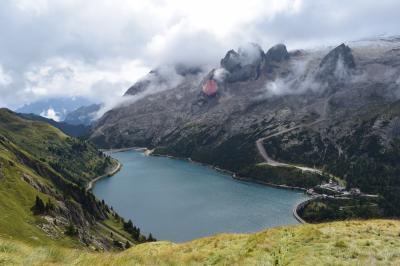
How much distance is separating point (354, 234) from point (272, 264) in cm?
842

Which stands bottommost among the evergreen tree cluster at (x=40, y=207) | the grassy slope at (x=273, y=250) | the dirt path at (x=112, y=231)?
the dirt path at (x=112, y=231)

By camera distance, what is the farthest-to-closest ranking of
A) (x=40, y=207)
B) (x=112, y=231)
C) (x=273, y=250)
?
(x=112, y=231) → (x=40, y=207) → (x=273, y=250)

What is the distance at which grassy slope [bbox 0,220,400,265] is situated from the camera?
75.4 ft

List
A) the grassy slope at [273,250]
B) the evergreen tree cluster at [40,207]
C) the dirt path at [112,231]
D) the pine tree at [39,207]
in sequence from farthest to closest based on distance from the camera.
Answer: the dirt path at [112,231]
the pine tree at [39,207]
the evergreen tree cluster at [40,207]
the grassy slope at [273,250]

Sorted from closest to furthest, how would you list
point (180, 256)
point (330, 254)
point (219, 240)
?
point (330, 254) < point (180, 256) < point (219, 240)

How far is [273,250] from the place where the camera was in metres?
28.1

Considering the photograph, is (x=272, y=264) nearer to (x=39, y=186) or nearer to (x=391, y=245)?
(x=391, y=245)

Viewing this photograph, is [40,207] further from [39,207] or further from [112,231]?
[112,231]

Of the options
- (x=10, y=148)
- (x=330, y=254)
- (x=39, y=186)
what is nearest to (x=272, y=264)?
(x=330, y=254)

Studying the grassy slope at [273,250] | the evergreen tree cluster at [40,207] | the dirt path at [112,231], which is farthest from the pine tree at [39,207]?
the grassy slope at [273,250]

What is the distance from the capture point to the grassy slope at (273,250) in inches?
905

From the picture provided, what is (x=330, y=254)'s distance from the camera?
26.0 metres

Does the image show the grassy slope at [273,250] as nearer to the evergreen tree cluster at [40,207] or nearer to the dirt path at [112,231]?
the evergreen tree cluster at [40,207]

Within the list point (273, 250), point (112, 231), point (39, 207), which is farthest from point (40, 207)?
point (273, 250)
